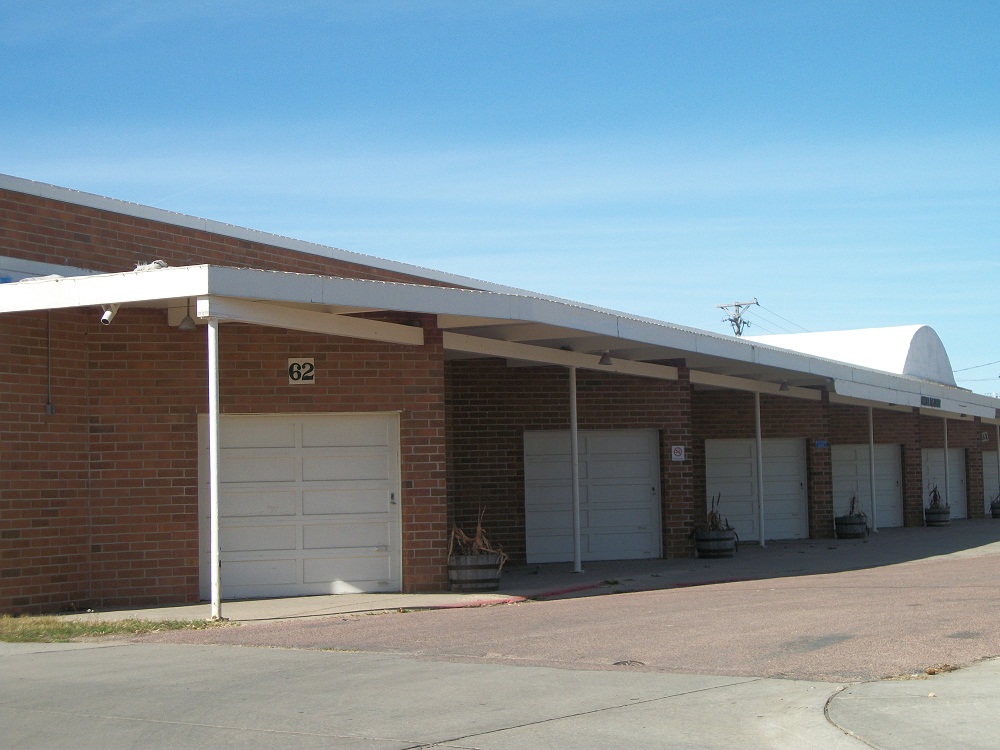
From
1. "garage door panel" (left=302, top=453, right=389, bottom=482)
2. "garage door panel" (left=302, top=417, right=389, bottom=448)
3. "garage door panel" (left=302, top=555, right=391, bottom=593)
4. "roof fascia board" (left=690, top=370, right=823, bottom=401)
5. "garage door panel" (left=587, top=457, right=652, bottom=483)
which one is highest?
"roof fascia board" (left=690, top=370, right=823, bottom=401)

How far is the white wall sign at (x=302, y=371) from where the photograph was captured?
14.5 meters

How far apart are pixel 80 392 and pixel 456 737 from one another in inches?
339

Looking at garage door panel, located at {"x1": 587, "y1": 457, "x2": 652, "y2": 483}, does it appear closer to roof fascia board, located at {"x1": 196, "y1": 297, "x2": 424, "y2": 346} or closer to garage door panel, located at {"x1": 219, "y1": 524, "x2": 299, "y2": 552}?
roof fascia board, located at {"x1": 196, "y1": 297, "x2": 424, "y2": 346}

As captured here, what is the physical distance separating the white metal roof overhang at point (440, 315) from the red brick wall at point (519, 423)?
2.32 ft

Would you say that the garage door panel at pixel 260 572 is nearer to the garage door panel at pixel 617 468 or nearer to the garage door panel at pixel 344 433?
the garage door panel at pixel 344 433

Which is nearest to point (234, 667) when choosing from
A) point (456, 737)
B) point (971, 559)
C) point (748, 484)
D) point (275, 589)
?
point (456, 737)

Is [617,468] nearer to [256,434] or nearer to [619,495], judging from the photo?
[619,495]

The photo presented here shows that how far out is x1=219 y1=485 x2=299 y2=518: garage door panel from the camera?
14.5m

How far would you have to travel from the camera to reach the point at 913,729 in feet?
22.7

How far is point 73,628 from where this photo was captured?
38.7ft

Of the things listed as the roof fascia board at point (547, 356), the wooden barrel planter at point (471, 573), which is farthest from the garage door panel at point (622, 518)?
the wooden barrel planter at point (471, 573)

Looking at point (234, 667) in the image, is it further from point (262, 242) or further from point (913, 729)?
point (262, 242)

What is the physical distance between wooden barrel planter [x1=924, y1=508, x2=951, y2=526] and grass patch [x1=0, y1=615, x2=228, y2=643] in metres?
24.6

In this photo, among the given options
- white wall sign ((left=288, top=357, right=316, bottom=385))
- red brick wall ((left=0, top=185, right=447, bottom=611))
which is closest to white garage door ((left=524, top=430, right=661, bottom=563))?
red brick wall ((left=0, top=185, right=447, bottom=611))
